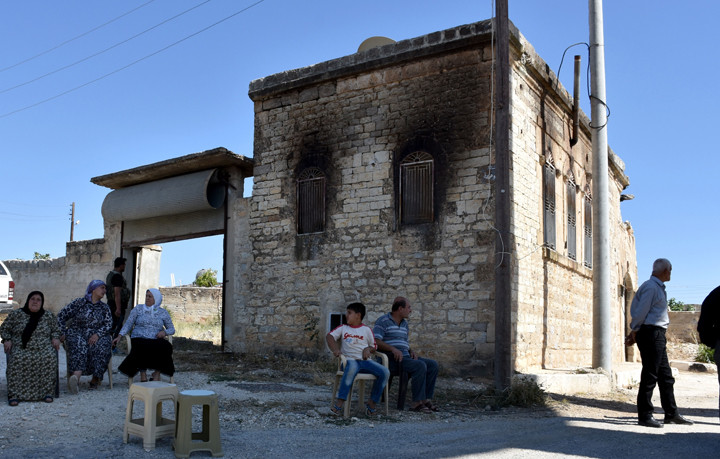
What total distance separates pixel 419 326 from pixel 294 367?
210cm

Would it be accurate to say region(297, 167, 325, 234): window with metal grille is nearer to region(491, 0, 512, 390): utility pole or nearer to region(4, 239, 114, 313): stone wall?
region(491, 0, 512, 390): utility pole

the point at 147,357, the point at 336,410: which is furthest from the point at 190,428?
the point at 147,357

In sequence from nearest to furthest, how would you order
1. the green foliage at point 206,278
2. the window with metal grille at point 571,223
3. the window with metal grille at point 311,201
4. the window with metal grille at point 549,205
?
the window with metal grille at point 549,205 → the window with metal grille at point 311,201 → the window with metal grille at point 571,223 → the green foliage at point 206,278

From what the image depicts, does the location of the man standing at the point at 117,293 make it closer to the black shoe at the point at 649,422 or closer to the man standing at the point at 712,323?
the black shoe at the point at 649,422

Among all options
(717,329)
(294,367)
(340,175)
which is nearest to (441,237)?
(340,175)

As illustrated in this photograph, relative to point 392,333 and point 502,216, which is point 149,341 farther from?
point 502,216

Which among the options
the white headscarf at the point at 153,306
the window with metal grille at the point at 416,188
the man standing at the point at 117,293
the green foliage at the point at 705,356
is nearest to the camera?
the white headscarf at the point at 153,306

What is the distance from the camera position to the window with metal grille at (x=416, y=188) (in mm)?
10414

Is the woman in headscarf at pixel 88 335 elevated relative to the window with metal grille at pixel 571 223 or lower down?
lower down

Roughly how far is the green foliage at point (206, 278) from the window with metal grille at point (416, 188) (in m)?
21.2

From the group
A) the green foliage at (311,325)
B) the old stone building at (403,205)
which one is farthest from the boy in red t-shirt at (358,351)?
the green foliage at (311,325)

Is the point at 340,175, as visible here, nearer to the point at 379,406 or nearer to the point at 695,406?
the point at 379,406

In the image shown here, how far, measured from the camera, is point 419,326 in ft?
33.2

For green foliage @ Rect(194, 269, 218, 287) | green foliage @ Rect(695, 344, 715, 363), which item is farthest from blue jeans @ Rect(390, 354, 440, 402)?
green foliage @ Rect(194, 269, 218, 287)
